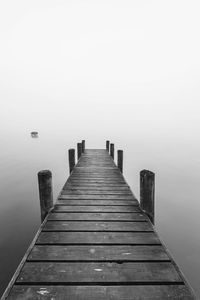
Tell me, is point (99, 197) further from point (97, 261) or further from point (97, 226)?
point (97, 261)

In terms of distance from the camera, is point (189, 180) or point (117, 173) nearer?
point (117, 173)

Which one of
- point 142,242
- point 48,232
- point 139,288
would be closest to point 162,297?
point 139,288

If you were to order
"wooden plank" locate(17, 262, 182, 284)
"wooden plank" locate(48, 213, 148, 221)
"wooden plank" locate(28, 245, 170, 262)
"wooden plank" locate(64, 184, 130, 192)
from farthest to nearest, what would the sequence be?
"wooden plank" locate(64, 184, 130, 192)
"wooden plank" locate(48, 213, 148, 221)
"wooden plank" locate(28, 245, 170, 262)
"wooden plank" locate(17, 262, 182, 284)

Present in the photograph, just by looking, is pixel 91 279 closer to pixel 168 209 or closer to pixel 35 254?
pixel 35 254

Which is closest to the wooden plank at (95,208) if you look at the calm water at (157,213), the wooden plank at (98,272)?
the wooden plank at (98,272)

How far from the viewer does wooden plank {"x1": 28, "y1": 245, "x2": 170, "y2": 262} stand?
265 centimetres

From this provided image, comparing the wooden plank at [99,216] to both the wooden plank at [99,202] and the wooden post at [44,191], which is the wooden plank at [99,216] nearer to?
Answer: the wooden post at [44,191]

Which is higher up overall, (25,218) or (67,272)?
(67,272)

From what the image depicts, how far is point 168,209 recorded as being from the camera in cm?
1001

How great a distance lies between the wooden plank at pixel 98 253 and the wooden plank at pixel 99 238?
0.13m

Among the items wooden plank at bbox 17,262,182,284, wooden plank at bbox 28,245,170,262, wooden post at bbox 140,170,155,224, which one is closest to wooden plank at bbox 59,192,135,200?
wooden post at bbox 140,170,155,224

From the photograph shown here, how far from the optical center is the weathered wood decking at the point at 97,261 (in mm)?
2139

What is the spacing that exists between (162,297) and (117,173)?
5.84 metres

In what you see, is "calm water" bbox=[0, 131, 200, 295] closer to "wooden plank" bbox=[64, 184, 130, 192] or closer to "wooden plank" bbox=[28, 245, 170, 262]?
"wooden plank" bbox=[64, 184, 130, 192]
